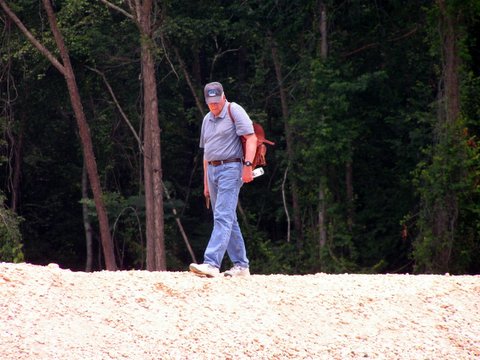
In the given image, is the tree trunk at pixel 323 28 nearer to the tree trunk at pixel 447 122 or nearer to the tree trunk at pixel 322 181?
the tree trunk at pixel 322 181

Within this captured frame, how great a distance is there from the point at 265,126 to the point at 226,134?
2088 centimetres

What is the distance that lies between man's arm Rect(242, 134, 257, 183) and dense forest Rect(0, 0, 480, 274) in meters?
14.3

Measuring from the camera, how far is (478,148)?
77.7 feet

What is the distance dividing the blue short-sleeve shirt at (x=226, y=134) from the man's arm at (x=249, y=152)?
59 millimetres

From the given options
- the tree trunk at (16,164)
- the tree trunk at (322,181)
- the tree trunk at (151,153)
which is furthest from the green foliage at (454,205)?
the tree trunk at (16,164)

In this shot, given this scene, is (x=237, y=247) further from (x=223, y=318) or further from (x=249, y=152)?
(x=223, y=318)

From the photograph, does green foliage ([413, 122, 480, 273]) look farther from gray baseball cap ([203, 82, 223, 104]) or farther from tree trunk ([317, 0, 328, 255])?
gray baseball cap ([203, 82, 223, 104])

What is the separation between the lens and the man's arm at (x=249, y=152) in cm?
1001

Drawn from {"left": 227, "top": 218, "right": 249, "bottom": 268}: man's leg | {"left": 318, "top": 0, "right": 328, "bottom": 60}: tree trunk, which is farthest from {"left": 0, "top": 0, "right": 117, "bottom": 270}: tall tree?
{"left": 227, "top": 218, "right": 249, "bottom": 268}: man's leg

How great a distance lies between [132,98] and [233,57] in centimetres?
348

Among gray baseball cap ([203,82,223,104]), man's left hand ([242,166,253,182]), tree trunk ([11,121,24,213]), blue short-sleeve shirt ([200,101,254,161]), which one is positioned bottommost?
tree trunk ([11,121,24,213])

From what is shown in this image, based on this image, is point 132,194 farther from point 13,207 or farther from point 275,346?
point 275,346

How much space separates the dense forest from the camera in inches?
959

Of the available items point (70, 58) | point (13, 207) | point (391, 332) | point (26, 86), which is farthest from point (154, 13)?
point (391, 332)
